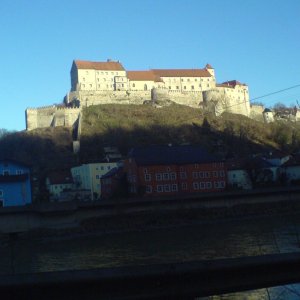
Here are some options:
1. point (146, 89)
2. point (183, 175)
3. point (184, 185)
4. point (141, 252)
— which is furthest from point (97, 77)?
point (141, 252)

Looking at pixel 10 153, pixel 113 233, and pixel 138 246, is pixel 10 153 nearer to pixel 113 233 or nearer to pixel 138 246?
pixel 113 233

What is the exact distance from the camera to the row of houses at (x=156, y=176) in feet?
128

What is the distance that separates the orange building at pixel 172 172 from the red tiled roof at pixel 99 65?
1594 inches

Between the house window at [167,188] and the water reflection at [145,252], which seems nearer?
the water reflection at [145,252]

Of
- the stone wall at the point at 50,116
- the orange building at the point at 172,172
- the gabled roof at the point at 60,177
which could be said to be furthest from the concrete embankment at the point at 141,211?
the stone wall at the point at 50,116

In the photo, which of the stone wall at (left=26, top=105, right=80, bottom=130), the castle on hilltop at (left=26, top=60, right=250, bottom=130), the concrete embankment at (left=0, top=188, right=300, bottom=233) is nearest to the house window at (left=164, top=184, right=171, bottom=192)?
the concrete embankment at (left=0, top=188, right=300, bottom=233)

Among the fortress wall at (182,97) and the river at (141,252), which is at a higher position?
the fortress wall at (182,97)

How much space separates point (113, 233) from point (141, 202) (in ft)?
15.8

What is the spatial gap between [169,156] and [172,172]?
5.50 feet

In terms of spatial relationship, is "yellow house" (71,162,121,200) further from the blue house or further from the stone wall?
the stone wall

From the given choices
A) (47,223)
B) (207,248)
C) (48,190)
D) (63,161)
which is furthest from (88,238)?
(63,161)

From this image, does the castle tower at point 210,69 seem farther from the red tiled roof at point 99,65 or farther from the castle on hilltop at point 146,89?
the red tiled roof at point 99,65

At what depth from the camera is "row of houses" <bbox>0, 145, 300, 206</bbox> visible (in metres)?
39.1

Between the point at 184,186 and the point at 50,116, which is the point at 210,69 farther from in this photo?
the point at 184,186
